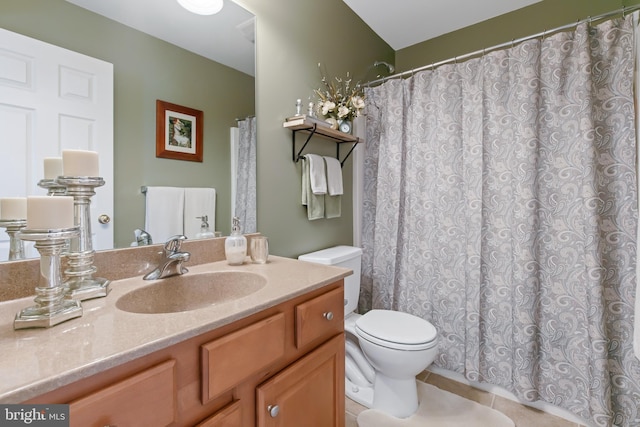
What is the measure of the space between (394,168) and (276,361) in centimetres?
160

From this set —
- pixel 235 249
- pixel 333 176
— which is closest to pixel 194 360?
pixel 235 249

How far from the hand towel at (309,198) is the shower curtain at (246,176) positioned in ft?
1.15

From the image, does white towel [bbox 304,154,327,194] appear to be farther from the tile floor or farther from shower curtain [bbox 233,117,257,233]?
the tile floor

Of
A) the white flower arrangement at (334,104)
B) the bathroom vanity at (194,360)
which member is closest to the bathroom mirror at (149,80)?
the bathroom vanity at (194,360)

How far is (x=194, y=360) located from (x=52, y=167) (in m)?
0.71

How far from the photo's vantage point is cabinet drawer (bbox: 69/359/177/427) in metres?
0.48

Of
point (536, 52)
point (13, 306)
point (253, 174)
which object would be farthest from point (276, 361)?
point (536, 52)

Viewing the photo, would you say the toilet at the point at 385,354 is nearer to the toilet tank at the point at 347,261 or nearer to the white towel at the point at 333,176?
the toilet tank at the point at 347,261

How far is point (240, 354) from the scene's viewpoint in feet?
2.37

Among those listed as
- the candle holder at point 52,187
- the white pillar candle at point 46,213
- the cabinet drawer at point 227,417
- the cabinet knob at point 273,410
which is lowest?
the cabinet knob at point 273,410

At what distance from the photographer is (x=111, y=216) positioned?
38.5 inches

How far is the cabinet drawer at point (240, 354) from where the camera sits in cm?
65

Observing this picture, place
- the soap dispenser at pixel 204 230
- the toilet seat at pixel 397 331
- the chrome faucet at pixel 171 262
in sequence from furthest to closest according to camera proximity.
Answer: the toilet seat at pixel 397 331 < the soap dispenser at pixel 204 230 < the chrome faucet at pixel 171 262

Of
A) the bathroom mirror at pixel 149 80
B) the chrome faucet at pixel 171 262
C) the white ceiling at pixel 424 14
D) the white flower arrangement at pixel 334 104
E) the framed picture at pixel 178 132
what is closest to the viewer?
the bathroom mirror at pixel 149 80
